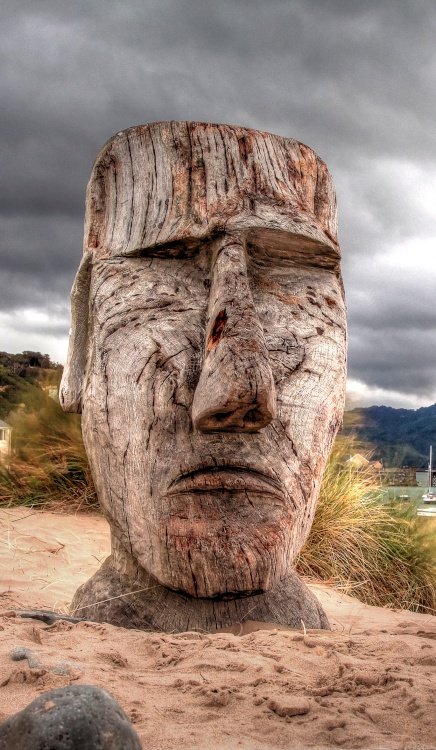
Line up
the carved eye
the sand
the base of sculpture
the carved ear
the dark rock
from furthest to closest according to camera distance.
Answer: the carved ear
the carved eye
the base of sculpture
the sand
the dark rock

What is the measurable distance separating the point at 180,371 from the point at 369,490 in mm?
5078

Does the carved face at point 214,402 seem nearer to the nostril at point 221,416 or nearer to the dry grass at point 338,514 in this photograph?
the nostril at point 221,416

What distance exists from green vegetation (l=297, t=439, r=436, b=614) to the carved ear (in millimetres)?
3353

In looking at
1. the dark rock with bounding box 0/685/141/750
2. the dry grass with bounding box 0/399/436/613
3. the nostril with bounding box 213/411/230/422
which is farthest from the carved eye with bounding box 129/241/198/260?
the dry grass with bounding box 0/399/436/613

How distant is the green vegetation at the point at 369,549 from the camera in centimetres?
646

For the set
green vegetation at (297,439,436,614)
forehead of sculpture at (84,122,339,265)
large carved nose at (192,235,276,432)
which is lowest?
green vegetation at (297,439,436,614)

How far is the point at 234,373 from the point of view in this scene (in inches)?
108

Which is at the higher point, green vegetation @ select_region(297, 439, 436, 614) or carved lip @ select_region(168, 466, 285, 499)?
carved lip @ select_region(168, 466, 285, 499)

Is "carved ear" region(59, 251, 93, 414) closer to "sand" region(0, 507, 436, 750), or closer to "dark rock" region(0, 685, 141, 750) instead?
"sand" region(0, 507, 436, 750)

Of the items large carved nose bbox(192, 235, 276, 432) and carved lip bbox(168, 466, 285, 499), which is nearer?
large carved nose bbox(192, 235, 276, 432)

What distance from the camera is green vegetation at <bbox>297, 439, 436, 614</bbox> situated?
21.2 feet

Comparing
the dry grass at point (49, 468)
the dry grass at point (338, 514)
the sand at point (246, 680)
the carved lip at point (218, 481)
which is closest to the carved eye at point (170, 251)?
the carved lip at point (218, 481)

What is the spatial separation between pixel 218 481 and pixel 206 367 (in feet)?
1.39

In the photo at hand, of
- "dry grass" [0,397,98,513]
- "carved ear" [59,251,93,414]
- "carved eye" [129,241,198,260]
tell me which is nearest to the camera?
"carved eye" [129,241,198,260]
